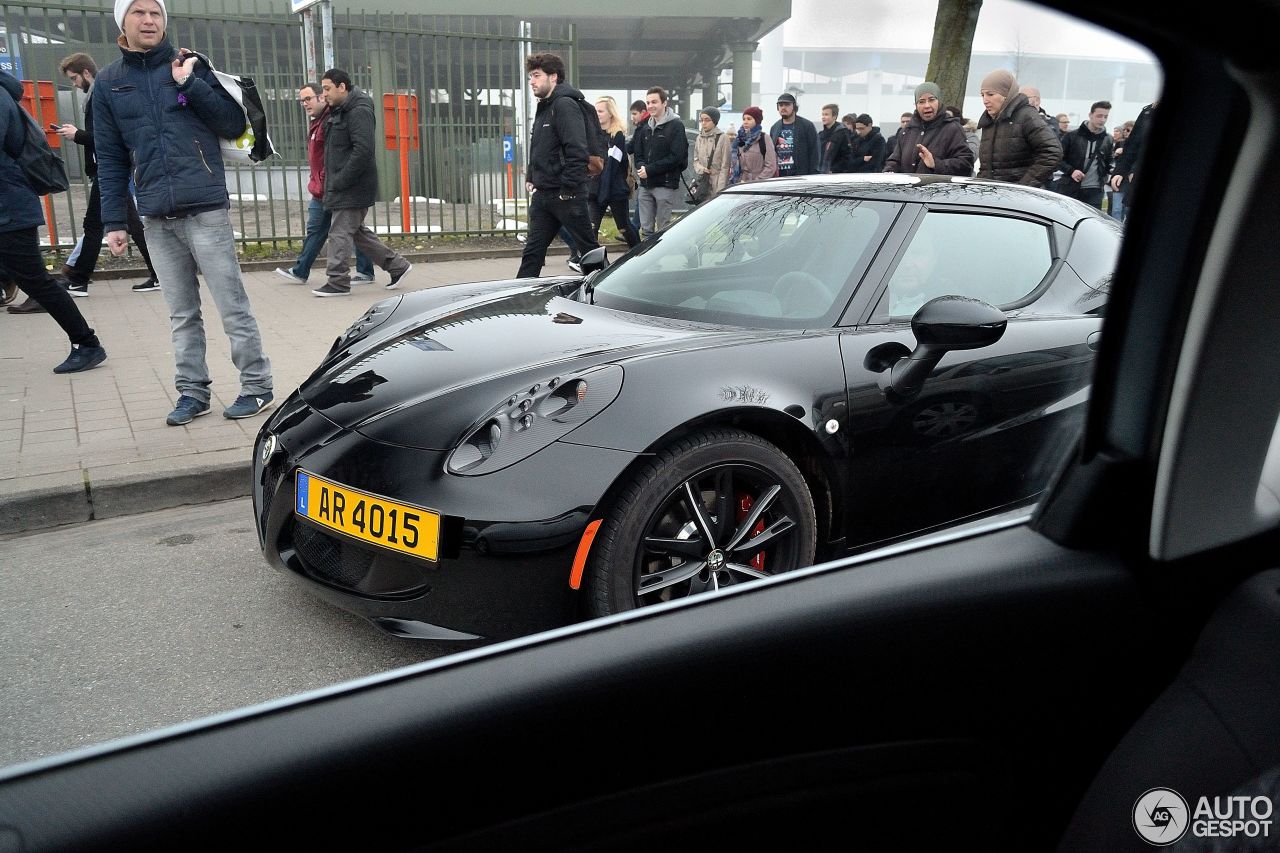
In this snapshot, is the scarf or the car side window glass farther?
the scarf

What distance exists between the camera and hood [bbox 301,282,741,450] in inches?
107

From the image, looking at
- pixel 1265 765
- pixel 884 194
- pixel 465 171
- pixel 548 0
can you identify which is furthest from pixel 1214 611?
pixel 465 171

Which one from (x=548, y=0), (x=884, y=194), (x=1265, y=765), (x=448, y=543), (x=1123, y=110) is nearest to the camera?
(x=1265, y=765)

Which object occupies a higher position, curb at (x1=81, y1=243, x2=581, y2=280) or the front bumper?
the front bumper

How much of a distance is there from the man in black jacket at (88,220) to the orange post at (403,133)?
3098mm

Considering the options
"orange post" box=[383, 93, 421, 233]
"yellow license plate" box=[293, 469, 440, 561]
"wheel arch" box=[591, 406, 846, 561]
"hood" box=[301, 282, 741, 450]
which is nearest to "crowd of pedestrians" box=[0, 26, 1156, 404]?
"wheel arch" box=[591, 406, 846, 561]

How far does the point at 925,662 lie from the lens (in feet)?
4.46

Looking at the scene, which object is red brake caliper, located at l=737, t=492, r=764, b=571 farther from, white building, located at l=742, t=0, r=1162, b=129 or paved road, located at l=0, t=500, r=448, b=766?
white building, located at l=742, t=0, r=1162, b=129

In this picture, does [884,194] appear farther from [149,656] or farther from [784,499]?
[149,656]

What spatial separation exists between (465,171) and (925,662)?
11378 millimetres

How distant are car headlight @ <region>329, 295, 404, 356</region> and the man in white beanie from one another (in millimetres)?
1300

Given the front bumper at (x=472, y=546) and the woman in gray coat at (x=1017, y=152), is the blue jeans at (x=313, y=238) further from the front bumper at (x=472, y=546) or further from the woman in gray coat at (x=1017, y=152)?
the front bumper at (x=472, y=546)

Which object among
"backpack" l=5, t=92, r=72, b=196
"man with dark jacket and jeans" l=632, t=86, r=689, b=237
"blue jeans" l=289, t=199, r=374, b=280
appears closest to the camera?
"backpack" l=5, t=92, r=72, b=196
